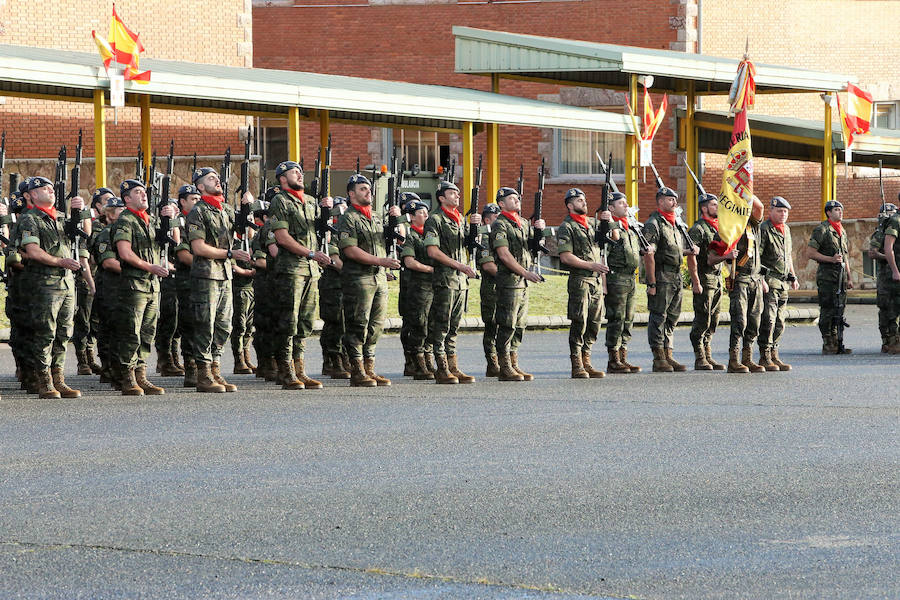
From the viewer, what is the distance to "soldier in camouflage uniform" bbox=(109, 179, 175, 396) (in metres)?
12.9

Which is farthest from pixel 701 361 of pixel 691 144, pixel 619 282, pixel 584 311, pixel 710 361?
pixel 691 144

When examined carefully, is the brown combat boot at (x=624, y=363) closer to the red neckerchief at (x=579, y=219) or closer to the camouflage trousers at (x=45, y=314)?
the red neckerchief at (x=579, y=219)

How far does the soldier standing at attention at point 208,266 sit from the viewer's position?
13.1 meters

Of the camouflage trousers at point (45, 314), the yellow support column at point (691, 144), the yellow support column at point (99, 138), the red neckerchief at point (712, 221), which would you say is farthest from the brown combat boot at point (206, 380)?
the yellow support column at point (691, 144)

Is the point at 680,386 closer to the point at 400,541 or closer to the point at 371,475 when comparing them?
the point at 371,475

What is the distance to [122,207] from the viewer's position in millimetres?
13992

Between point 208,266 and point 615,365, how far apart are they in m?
4.50

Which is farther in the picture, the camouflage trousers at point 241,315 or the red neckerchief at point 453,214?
the camouflage trousers at point 241,315

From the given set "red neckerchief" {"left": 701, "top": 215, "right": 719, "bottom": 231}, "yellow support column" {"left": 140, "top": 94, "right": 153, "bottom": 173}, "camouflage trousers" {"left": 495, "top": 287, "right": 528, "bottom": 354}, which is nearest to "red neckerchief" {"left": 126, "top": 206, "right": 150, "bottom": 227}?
"camouflage trousers" {"left": 495, "top": 287, "right": 528, "bottom": 354}

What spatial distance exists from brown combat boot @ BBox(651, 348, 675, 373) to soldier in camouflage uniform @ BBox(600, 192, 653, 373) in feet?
0.62

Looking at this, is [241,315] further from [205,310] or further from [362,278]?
[205,310]

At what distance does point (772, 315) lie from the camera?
16.0 metres

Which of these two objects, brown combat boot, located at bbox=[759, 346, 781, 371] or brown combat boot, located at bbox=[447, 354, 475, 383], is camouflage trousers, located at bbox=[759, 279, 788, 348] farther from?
brown combat boot, located at bbox=[447, 354, 475, 383]

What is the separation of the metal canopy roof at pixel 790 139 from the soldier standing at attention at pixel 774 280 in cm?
1401
